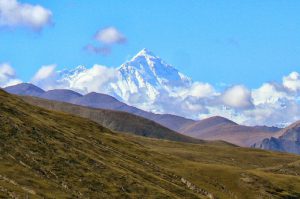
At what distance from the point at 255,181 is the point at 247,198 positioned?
1298cm

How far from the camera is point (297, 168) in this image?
19875 cm

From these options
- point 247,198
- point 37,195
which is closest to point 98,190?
point 37,195

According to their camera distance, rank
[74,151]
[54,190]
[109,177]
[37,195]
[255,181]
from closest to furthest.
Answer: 1. [37,195]
2. [54,190]
3. [109,177]
4. [74,151]
5. [255,181]

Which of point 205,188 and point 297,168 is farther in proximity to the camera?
point 297,168

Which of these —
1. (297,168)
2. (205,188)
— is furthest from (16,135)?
(297,168)

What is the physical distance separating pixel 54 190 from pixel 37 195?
5.98 m

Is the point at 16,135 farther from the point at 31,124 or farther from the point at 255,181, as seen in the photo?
Answer: the point at 255,181

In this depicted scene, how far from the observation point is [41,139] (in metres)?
113

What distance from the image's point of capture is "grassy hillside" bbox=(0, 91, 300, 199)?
297 feet

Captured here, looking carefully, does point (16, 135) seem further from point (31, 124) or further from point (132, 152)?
point (132, 152)

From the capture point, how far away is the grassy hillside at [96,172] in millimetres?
90438

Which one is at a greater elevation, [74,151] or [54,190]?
[74,151]

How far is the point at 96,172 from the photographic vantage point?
107 metres

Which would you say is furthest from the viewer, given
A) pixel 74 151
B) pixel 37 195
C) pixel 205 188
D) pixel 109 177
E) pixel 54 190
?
pixel 205 188
